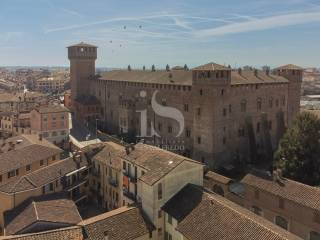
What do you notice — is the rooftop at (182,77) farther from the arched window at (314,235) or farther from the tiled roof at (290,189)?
the arched window at (314,235)

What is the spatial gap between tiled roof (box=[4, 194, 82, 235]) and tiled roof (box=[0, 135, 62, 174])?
24.4 ft

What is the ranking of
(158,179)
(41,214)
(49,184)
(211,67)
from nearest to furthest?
1. (158,179)
2. (41,214)
3. (49,184)
4. (211,67)

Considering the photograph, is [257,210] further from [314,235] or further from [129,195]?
[129,195]

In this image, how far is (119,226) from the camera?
26.5 meters

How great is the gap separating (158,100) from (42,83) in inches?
4011

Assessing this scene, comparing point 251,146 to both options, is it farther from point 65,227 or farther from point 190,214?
point 65,227

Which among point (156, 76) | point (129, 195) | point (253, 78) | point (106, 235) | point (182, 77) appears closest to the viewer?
point (106, 235)

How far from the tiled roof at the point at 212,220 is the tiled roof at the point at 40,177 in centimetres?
1357

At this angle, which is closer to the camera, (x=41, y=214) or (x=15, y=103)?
(x=41, y=214)

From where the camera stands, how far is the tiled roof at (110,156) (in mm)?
36350

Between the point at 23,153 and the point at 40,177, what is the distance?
6.71 m

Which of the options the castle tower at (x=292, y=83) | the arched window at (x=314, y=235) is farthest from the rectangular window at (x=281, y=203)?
the castle tower at (x=292, y=83)

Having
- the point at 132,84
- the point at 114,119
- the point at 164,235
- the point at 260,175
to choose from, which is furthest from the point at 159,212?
the point at 114,119

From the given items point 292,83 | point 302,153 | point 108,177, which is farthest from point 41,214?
point 292,83
